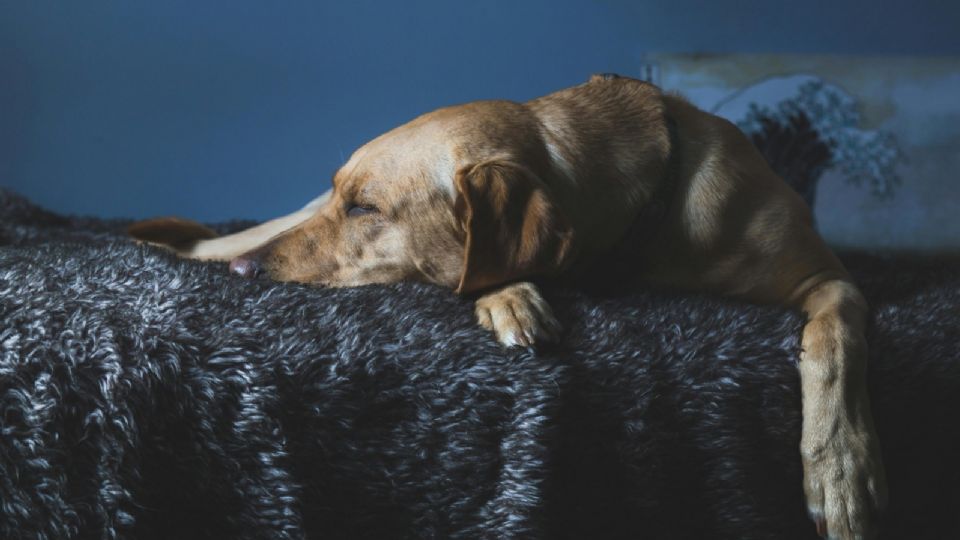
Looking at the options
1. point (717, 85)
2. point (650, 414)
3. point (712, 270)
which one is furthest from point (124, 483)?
point (717, 85)

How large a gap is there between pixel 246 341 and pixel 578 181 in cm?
66

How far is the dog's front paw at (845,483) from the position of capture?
1.26 metres

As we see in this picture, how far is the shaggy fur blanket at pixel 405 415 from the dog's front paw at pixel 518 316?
0.02 m

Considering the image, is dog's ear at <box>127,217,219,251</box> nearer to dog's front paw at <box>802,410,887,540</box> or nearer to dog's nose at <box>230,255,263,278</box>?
dog's nose at <box>230,255,263,278</box>

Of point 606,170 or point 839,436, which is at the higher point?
point 606,170

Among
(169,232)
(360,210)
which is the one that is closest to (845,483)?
(360,210)

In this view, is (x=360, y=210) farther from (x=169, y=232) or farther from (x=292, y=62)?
(x=292, y=62)

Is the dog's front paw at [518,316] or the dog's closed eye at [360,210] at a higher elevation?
the dog's closed eye at [360,210]

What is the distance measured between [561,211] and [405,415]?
1.49ft

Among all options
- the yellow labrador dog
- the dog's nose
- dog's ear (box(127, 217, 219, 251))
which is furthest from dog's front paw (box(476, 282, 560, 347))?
dog's ear (box(127, 217, 219, 251))

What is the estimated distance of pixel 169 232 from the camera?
2150mm

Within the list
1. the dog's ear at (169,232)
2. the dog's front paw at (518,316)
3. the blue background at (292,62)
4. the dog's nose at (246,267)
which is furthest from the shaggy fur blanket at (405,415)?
the blue background at (292,62)

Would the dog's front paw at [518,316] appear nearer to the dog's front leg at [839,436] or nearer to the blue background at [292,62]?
the dog's front leg at [839,436]

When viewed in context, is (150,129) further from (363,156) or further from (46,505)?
(46,505)
